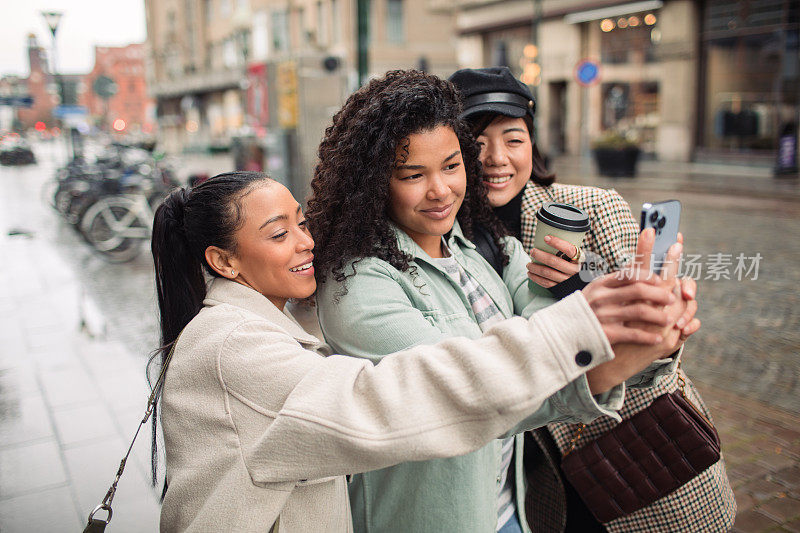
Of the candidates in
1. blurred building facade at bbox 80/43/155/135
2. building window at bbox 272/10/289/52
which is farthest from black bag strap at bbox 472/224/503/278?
blurred building facade at bbox 80/43/155/135

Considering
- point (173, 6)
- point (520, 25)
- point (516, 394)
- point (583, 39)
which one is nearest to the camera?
point (516, 394)

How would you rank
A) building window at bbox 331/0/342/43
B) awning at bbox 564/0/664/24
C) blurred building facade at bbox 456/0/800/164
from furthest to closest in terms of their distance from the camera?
building window at bbox 331/0/342/43 → awning at bbox 564/0/664/24 → blurred building facade at bbox 456/0/800/164

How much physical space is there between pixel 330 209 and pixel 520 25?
1115 inches

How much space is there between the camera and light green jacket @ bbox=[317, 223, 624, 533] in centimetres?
151

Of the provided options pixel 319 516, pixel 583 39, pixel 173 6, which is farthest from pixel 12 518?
pixel 173 6

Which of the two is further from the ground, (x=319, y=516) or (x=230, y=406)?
(x=230, y=406)

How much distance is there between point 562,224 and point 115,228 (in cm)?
972

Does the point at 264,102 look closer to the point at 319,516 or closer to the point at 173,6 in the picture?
the point at 319,516

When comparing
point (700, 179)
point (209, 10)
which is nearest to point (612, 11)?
point (700, 179)

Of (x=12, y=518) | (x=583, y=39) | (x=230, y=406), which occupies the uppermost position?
(x=583, y=39)

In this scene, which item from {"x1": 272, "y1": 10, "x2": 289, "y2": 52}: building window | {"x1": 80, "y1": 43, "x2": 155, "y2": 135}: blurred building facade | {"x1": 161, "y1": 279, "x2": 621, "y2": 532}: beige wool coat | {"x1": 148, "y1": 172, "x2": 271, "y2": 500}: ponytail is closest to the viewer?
{"x1": 161, "y1": 279, "x2": 621, "y2": 532}: beige wool coat

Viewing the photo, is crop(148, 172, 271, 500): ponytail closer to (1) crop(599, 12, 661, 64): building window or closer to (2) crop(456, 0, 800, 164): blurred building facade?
(2) crop(456, 0, 800, 164): blurred building facade

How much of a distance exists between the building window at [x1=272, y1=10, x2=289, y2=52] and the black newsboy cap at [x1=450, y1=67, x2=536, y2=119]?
3745cm

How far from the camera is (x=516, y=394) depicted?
108 cm
